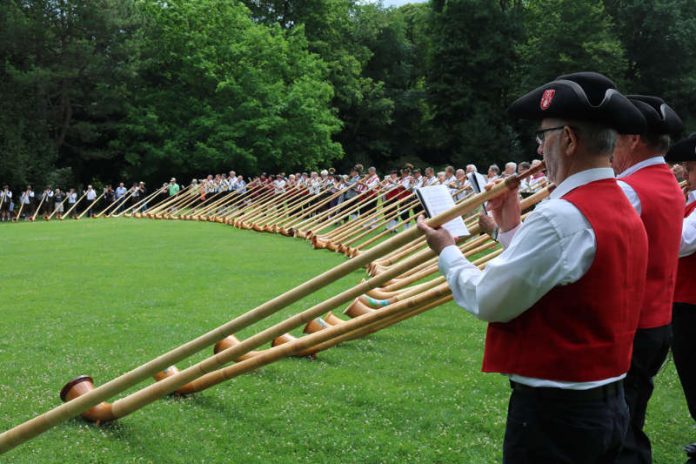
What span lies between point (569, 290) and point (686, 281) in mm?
2491

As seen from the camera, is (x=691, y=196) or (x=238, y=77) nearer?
(x=691, y=196)

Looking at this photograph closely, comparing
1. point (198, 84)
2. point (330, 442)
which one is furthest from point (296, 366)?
point (198, 84)

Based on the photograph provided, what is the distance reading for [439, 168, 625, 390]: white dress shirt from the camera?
235cm

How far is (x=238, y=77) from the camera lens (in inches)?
1556

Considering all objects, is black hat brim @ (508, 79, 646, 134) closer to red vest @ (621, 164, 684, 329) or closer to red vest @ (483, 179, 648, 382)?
red vest @ (483, 179, 648, 382)

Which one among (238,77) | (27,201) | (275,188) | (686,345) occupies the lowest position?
(275,188)

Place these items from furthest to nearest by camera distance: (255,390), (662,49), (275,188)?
(662,49) → (275,188) → (255,390)

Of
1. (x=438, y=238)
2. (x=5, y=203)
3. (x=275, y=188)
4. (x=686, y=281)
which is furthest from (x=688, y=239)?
(x=5, y=203)

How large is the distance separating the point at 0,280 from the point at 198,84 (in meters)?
29.5

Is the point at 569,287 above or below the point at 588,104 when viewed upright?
below

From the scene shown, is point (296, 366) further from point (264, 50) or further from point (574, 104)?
point (264, 50)

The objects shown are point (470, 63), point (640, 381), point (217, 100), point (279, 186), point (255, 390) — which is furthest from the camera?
point (470, 63)

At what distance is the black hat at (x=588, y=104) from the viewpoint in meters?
2.46

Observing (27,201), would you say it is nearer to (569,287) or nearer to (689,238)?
(689,238)
